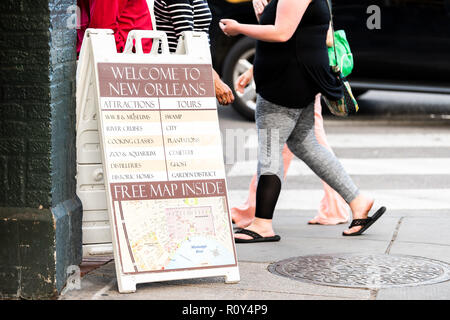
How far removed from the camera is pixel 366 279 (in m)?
4.82

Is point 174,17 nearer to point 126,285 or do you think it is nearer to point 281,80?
point 281,80

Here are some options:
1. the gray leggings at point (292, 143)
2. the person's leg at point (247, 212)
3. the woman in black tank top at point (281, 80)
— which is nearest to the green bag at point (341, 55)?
the woman in black tank top at point (281, 80)

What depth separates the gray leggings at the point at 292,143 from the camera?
5715mm

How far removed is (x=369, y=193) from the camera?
305 inches

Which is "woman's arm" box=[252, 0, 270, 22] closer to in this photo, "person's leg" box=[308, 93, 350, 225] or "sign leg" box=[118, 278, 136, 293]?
"person's leg" box=[308, 93, 350, 225]

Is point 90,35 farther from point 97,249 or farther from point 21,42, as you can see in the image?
point 97,249

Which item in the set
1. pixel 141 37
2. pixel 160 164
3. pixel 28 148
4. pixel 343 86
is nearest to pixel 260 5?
pixel 343 86

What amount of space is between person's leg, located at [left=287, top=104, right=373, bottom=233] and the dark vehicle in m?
4.85

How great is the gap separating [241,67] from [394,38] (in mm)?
1843

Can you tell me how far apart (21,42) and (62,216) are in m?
0.82

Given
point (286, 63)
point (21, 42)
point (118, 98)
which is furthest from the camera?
point (286, 63)

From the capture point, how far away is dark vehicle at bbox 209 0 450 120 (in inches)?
412

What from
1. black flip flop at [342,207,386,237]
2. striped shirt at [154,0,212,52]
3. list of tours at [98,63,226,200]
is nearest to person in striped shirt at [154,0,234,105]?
striped shirt at [154,0,212,52]

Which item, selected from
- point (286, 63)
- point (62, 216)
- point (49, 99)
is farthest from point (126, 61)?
point (286, 63)
